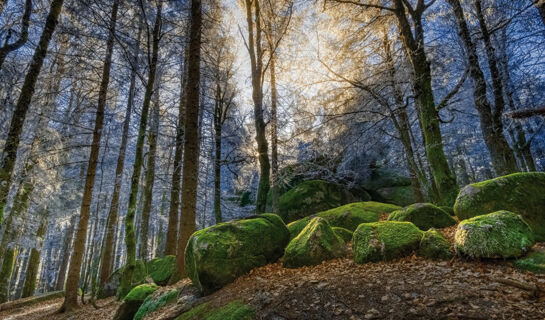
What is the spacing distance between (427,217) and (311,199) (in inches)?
226

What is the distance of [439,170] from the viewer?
6.13 metres

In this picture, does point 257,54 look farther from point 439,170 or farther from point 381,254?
point 381,254

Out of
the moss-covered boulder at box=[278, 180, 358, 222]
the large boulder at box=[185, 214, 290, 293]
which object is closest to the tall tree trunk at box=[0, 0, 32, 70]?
the large boulder at box=[185, 214, 290, 293]

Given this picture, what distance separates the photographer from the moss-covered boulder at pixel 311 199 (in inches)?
406

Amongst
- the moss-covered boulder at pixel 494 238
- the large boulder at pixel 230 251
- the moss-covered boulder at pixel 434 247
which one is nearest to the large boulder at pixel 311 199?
the large boulder at pixel 230 251

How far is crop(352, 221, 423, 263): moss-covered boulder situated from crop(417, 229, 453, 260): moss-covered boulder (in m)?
0.15

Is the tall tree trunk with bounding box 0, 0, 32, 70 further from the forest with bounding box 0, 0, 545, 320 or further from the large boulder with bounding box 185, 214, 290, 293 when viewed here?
the large boulder with bounding box 185, 214, 290, 293

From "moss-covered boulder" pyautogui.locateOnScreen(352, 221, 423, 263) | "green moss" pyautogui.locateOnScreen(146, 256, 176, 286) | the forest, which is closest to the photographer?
the forest

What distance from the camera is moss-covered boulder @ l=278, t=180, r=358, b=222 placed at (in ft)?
33.8

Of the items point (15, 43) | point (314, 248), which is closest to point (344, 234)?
point (314, 248)

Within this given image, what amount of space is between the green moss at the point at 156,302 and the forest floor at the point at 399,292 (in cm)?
54

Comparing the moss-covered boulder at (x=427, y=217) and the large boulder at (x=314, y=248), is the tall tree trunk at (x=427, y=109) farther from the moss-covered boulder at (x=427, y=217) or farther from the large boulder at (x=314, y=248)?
the large boulder at (x=314, y=248)

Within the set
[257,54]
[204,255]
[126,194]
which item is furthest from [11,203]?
[257,54]

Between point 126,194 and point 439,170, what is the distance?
14.0m
